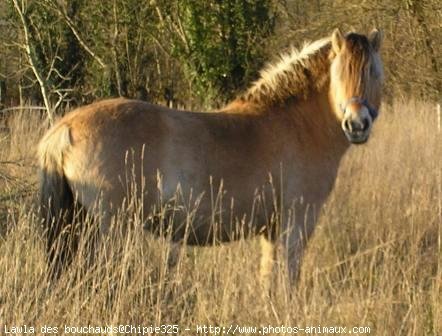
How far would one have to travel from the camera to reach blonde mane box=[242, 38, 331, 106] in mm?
4484

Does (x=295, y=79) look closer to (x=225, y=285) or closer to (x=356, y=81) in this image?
(x=356, y=81)

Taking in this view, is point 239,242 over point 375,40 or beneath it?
beneath

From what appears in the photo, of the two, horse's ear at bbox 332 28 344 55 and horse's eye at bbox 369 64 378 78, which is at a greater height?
horse's ear at bbox 332 28 344 55

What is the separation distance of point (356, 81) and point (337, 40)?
306 mm

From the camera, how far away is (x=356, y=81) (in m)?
4.12

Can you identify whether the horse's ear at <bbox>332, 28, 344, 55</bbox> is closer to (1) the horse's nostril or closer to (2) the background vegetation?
(1) the horse's nostril

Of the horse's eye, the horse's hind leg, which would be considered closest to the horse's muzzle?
the horse's eye

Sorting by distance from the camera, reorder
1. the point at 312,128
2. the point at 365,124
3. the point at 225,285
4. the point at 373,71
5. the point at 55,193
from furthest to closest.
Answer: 1. the point at 312,128
2. the point at 373,71
3. the point at 365,124
4. the point at 55,193
5. the point at 225,285

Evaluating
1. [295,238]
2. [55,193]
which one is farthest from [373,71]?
[55,193]

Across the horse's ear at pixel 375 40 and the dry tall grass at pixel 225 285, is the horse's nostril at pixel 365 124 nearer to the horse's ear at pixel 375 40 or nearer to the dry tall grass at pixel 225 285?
the horse's ear at pixel 375 40

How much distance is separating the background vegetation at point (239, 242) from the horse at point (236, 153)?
0.64 ft

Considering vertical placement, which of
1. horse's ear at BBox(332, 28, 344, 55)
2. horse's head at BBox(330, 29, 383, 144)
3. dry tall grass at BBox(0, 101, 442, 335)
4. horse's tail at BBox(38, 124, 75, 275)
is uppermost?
horse's ear at BBox(332, 28, 344, 55)

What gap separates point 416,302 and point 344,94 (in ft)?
4.36

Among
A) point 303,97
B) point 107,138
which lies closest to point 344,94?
point 303,97
